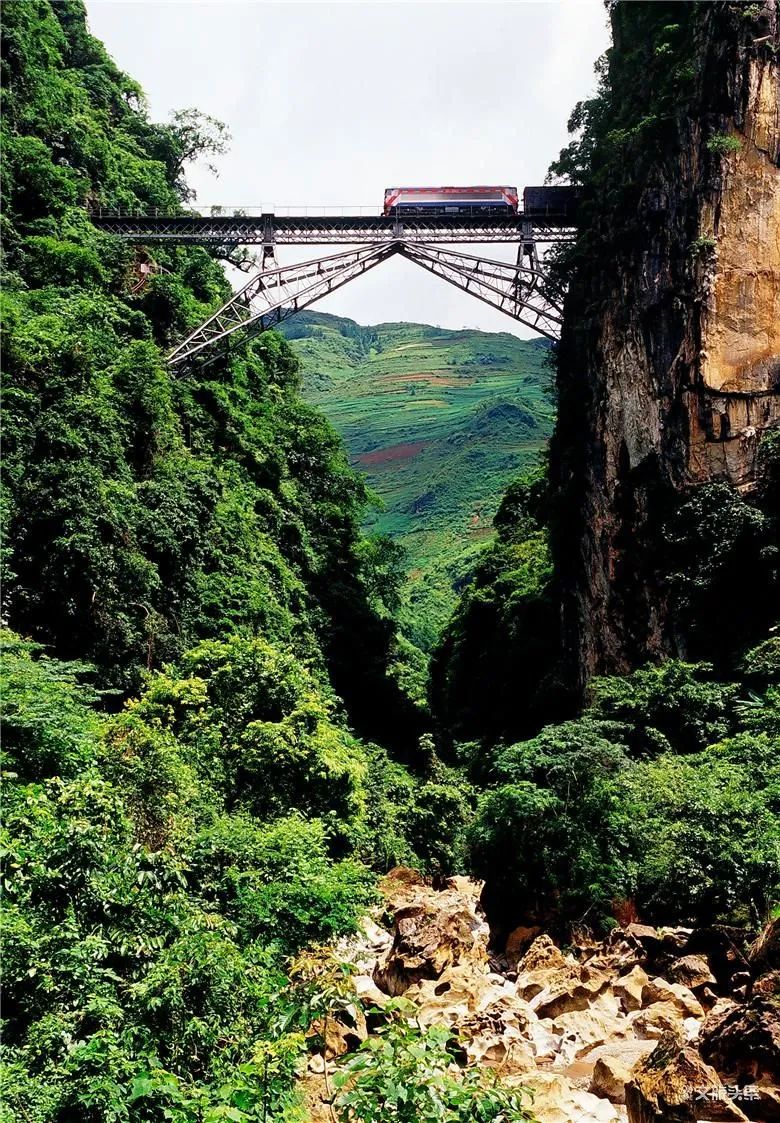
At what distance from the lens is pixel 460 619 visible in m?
39.6

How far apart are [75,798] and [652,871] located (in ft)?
31.5

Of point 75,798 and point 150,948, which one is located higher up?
point 75,798

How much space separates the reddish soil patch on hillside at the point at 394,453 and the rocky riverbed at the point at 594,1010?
270 ft

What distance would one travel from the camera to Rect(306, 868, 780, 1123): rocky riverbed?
28.9 ft

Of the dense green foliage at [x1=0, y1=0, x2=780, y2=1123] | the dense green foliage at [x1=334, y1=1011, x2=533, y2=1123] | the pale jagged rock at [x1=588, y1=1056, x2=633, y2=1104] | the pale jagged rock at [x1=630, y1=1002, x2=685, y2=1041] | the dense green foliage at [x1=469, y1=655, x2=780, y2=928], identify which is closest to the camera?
the dense green foliage at [x1=334, y1=1011, x2=533, y2=1123]

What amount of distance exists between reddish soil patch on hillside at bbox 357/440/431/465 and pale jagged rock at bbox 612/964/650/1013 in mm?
85393

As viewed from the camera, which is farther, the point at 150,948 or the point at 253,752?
the point at 253,752

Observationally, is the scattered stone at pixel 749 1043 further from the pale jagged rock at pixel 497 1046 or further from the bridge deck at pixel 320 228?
the bridge deck at pixel 320 228

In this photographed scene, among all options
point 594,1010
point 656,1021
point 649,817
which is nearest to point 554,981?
point 594,1010

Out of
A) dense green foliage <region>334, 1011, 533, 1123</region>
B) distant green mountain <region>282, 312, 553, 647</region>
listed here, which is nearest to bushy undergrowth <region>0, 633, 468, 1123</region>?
dense green foliage <region>334, 1011, 533, 1123</region>

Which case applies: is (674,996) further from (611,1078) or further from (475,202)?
(475,202)

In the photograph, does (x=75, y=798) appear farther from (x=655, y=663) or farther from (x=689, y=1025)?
(x=655, y=663)

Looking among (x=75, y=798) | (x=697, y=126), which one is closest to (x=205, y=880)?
(x=75, y=798)

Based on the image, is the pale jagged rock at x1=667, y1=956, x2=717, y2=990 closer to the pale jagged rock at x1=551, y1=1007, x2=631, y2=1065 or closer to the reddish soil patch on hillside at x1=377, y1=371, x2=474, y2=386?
the pale jagged rock at x1=551, y1=1007, x2=631, y2=1065
